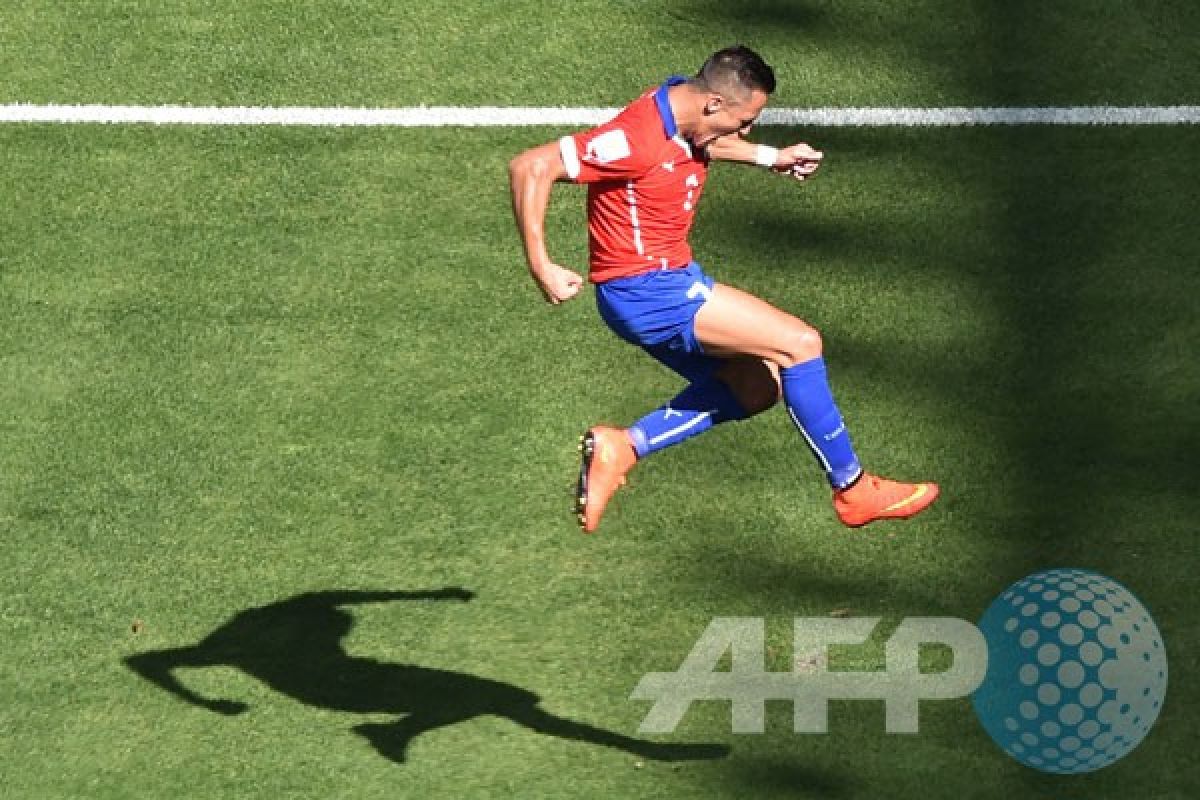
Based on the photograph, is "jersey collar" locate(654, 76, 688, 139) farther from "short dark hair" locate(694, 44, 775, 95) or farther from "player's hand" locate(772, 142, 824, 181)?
"player's hand" locate(772, 142, 824, 181)

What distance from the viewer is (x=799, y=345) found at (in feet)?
43.6

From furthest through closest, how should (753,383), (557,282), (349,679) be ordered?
(349,679) < (753,383) < (557,282)

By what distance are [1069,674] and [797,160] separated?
2.98 metres

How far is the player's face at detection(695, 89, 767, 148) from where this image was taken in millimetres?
12984

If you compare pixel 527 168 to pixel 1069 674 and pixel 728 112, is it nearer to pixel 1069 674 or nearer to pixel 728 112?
pixel 728 112

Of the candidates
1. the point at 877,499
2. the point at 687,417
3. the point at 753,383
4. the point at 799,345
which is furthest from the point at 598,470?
the point at 877,499

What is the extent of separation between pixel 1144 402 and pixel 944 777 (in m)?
2.95

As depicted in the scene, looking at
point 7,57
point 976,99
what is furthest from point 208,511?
point 976,99

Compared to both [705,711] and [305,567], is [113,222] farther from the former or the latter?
[705,711]

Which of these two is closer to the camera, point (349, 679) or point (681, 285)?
point (681, 285)

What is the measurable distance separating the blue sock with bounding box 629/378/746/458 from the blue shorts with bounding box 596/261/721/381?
0.53 meters

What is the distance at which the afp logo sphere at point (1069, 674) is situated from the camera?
12.9 meters

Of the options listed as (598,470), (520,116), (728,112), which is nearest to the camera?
(728,112)

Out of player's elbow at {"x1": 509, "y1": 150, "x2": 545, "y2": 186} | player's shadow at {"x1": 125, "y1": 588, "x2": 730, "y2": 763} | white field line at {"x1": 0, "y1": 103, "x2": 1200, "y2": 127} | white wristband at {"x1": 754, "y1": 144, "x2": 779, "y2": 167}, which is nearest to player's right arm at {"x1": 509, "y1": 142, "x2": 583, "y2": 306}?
player's elbow at {"x1": 509, "y1": 150, "x2": 545, "y2": 186}
